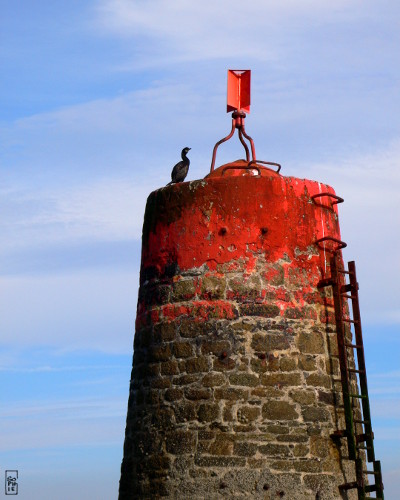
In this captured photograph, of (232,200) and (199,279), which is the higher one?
(232,200)

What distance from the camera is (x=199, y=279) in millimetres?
11883

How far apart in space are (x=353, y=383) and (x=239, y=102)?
147 inches

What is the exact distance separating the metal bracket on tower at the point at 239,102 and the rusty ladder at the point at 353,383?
190 centimetres

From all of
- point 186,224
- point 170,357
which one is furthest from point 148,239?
point 170,357

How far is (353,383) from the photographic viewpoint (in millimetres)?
12188

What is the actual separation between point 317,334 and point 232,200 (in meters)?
1.79

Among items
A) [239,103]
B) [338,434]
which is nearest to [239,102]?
[239,103]

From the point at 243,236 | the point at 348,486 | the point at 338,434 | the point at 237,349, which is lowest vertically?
the point at 348,486

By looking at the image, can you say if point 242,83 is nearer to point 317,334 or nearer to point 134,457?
point 317,334

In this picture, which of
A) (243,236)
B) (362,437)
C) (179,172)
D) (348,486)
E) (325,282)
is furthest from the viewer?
(179,172)

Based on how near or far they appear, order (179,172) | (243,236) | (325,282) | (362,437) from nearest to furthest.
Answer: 1. (362,437)
2. (243,236)
3. (325,282)
4. (179,172)

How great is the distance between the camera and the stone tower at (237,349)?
11.2 metres

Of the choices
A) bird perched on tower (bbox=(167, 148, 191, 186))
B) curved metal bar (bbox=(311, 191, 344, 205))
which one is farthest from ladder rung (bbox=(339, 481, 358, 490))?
bird perched on tower (bbox=(167, 148, 191, 186))

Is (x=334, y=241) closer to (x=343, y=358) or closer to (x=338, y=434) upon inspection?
(x=343, y=358)
